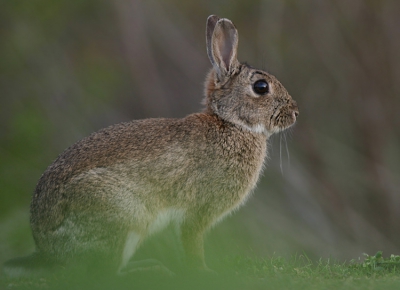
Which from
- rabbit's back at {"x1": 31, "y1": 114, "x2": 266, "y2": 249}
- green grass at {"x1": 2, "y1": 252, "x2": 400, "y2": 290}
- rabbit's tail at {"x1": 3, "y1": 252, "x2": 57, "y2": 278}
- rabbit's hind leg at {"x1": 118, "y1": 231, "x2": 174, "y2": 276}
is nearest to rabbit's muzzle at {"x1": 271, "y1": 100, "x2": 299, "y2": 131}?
rabbit's back at {"x1": 31, "y1": 114, "x2": 266, "y2": 249}

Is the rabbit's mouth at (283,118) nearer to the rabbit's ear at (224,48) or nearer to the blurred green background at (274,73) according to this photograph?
the rabbit's ear at (224,48)

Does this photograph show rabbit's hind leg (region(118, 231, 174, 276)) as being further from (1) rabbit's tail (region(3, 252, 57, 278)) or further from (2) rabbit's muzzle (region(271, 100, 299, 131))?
(2) rabbit's muzzle (region(271, 100, 299, 131))

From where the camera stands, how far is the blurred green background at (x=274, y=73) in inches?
685

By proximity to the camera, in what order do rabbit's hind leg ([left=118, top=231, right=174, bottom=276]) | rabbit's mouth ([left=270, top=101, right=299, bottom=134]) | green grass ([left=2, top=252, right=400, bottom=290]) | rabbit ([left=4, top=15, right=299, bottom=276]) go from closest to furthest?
green grass ([left=2, top=252, right=400, bottom=290]) < rabbit ([left=4, top=15, right=299, bottom=276]) < rabbit's hind leg ([left=118, top=231, right=174, bottom=276]) < rabbit's mouth ([left=270, top=101, right=299, bottom=134])

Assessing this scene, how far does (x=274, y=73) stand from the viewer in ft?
57.6

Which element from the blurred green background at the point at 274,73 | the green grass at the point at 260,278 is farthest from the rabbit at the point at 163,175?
the blurred green background at the point at 274,73

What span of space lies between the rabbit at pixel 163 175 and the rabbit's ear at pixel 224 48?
12 millimetres

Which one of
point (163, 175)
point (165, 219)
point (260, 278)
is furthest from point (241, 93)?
point (260, 278)

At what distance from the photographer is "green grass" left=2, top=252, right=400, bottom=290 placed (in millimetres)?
6285

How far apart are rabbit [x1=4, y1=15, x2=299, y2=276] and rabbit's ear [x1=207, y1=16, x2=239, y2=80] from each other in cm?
1

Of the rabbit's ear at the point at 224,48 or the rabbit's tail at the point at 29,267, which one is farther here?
the rabbit's ear at the point at 224,48

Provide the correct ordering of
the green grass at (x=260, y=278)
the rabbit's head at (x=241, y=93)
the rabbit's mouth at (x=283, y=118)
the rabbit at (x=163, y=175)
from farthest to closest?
the rabbit's mouth at (x=283, y=118), the rabbit's head at (x=241, y=93), the rabbit at (x=163, y=175), the green grass at (x=260, y=278)

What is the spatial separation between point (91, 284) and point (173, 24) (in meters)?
14.2

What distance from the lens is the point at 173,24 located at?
2006 cm
